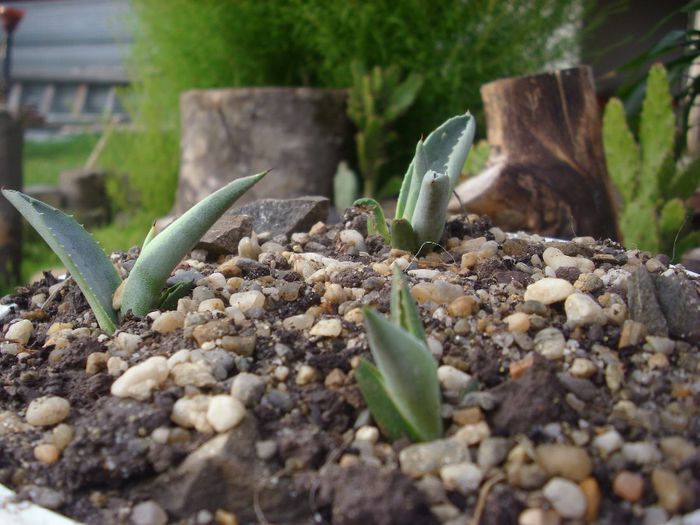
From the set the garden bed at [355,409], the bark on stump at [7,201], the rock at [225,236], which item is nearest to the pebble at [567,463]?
the garden bed at [355,409]

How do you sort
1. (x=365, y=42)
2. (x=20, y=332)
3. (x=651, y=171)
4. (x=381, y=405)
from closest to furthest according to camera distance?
(x=381, y=405) < (x=20, y=332) < (x=651, y=171) < (x=365, y=42)

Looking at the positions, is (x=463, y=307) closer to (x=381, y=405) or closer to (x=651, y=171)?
(x=381, y=405)

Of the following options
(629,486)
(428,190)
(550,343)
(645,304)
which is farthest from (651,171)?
(629,486)

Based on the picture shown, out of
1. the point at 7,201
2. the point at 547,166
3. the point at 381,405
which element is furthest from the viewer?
the point at 7,201

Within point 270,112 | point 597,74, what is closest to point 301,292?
point 270,112

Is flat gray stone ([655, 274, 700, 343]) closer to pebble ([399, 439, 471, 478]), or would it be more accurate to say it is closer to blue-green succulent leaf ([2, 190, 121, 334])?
pebble ([399, 439, 471, 478])

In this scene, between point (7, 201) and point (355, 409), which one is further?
point (7, 201)

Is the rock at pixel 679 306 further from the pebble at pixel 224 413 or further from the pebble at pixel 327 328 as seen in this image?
the pebble at pixel 224 413
